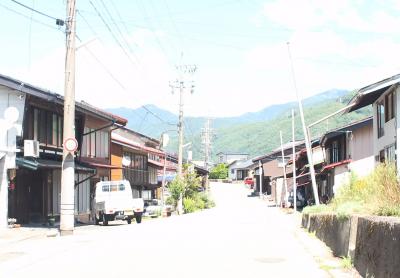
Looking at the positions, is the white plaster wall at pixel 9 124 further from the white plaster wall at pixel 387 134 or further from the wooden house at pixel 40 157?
the white plaster wall at pixel 387 134

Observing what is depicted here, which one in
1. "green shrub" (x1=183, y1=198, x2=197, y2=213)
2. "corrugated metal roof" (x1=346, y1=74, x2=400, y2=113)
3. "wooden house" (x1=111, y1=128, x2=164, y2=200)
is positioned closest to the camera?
"corrugated metal roof" (x1=346, y1=74, x2=400, y2=113)

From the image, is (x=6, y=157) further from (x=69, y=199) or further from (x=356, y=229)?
(x=356, y=229)

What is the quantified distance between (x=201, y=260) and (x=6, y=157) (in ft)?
42.4

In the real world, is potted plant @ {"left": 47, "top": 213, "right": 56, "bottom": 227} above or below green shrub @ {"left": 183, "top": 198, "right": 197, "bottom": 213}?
above

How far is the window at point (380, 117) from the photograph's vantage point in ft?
103

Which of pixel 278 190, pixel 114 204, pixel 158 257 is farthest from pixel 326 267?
pixel 278 190

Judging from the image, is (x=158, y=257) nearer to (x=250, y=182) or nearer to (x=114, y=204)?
(x=114, y=204)

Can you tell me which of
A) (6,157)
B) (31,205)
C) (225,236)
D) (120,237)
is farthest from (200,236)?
(31,205)

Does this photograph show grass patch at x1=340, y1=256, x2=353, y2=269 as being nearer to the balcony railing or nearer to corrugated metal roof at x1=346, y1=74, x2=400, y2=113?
corrugated metal roof at x1=346, y1=74, x2=400, y2=113

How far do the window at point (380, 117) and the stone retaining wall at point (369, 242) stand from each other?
17.9 m

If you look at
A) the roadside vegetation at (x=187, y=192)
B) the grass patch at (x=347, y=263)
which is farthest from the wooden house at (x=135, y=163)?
the grass patch at (x=347, y=263)

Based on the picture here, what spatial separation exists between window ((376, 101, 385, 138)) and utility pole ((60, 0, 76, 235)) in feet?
56.4

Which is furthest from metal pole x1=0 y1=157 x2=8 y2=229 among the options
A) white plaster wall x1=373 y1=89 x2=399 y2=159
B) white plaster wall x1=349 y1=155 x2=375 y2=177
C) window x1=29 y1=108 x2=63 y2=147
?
white plaster wall x1=349 y1=155 x2=375 y2=177

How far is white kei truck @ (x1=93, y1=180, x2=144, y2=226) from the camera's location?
31.7m
